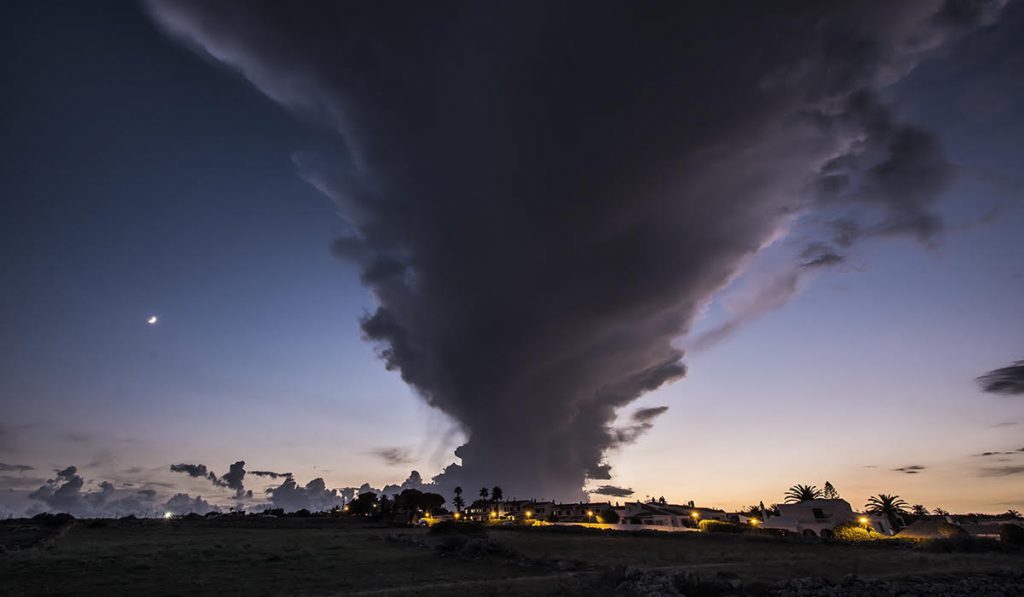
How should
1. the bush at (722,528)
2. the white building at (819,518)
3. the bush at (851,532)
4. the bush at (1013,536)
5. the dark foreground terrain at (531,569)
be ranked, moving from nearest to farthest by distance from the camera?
the dark foreground terrain at (531,569), the bush at (1013,536), the bush at (851,532), the bush at (722,528), the white building at (819,518)

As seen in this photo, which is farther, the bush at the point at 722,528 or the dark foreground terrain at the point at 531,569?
the bush at the point at 722,528

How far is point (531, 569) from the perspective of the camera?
147 ft

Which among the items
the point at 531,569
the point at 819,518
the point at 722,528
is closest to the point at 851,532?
the point at 819,518

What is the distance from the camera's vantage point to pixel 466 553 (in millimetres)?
54250

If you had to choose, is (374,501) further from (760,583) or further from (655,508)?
(760,583)

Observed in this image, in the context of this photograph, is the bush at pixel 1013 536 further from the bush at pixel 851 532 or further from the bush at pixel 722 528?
the bush at pixel 722 528

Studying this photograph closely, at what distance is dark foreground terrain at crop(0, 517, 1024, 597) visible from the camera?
31.2m

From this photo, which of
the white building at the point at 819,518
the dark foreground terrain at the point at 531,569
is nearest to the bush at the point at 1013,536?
the dark foreground terrain at the point at 531,569

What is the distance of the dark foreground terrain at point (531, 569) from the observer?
31250mm

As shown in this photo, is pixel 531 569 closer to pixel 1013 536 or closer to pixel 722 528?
pixel 722 528

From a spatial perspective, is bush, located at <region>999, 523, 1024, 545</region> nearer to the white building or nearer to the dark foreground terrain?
the dark foreground terrain

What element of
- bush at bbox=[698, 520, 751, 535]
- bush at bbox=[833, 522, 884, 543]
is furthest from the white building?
bush at bbox=[698, 520, 751, 535]

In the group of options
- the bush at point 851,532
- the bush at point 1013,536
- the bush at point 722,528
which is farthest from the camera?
the bush at point 722,528

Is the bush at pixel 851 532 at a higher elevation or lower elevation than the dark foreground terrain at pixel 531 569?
higher
